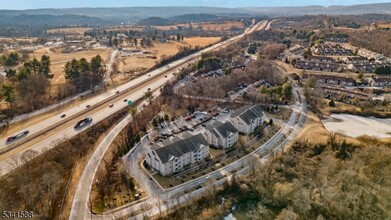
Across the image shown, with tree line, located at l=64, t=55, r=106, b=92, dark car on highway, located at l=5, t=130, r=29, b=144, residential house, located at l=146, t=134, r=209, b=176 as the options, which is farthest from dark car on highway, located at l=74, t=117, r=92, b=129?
tree line, located at l=64, t=55, r=106, b=92

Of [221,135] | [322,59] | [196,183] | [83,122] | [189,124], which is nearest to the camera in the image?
[196,183]

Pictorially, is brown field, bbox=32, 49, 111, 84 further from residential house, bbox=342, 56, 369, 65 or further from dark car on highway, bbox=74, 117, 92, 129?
residential house, bbox=342, 56, 369, 65

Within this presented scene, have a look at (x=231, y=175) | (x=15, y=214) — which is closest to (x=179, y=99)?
(x=231, y=175)

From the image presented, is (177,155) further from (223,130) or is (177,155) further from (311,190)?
(311,190)

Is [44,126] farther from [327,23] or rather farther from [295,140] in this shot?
[327,23]

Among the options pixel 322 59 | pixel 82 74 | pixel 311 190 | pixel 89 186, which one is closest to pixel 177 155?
pixel 89 186

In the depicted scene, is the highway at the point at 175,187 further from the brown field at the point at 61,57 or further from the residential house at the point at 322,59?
the residential house at the point at 322,59
